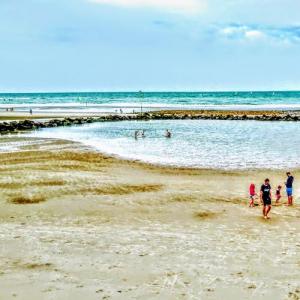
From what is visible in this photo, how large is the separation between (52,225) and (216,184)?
33.4 ft

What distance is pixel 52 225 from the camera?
16938mm

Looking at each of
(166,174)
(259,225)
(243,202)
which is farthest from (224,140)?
(259,225)

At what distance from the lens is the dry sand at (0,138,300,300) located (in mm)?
11391

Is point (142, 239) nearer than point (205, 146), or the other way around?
point (142, 239)

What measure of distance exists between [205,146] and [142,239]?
27239mm

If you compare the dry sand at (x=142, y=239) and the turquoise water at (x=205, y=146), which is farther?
the turquoise water at (x=205, y=146)

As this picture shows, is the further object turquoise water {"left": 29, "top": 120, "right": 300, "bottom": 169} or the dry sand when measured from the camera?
turquoise water {"left": 29, "top": 120, "right": 300, "bottom": 169}

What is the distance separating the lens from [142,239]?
15.2 m

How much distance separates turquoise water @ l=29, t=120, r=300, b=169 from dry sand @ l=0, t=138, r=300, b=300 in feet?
19.1

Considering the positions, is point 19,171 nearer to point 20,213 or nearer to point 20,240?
point 20,213

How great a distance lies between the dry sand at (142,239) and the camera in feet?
37.4

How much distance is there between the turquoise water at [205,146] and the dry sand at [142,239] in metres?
5.81

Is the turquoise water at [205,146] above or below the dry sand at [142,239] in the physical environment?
above

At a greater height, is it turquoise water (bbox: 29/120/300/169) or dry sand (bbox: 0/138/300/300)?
turquoise water (bbox: 29/120/300/169)
